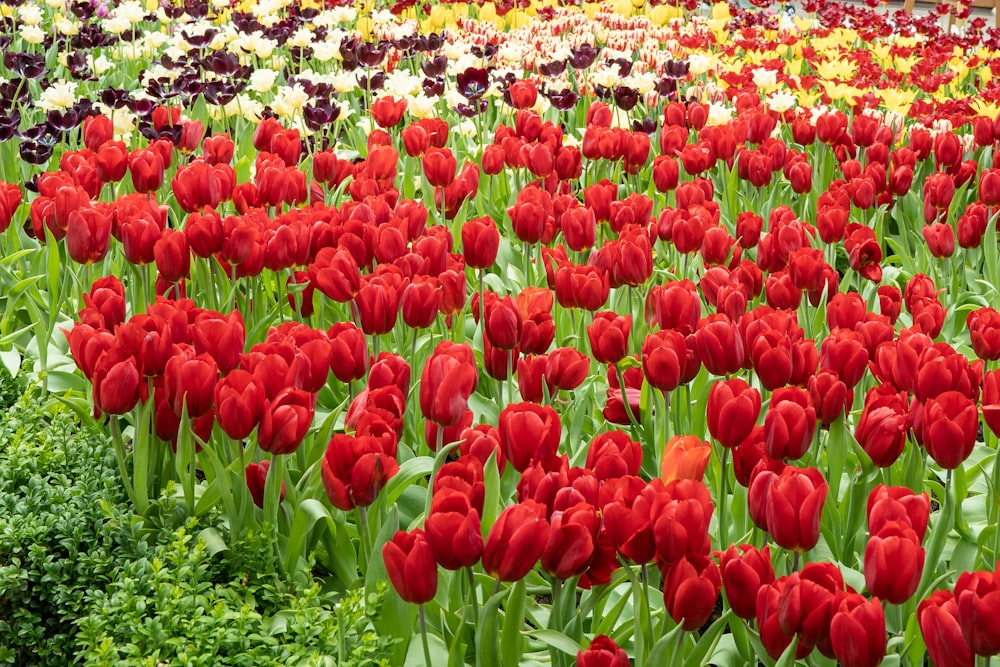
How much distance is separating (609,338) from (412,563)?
90 cm

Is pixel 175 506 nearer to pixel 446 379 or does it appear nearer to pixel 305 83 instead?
pixel 446 379

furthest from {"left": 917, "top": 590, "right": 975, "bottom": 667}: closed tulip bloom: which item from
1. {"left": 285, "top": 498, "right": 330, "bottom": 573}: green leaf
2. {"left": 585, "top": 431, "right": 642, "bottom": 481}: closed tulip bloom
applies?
{"left": 285, "top": 498, "right": 330, "bottom": 573}: green leaf

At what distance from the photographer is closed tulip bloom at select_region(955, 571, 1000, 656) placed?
1288 mm

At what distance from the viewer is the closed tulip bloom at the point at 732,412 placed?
6.02 feet

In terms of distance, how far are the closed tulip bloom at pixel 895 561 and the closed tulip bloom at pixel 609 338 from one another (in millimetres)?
913

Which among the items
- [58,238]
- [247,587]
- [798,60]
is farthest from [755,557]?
[798,60]

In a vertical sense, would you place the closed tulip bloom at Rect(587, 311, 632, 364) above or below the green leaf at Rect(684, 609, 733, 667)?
above

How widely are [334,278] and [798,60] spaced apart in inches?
291

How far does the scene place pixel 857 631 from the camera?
133 cm

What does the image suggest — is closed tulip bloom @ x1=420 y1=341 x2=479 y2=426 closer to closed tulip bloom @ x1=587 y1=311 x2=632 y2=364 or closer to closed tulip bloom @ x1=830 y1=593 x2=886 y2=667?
closed tulip bloom @ x1=587 y1=311 x2=632 y2=364

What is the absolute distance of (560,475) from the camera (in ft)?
5.14

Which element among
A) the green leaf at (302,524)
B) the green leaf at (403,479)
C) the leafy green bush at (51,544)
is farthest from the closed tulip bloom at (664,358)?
the leafy green bush at (51,544)

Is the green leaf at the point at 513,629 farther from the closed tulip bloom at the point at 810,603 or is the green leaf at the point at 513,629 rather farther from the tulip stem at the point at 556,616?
the closed tulip bloom at the point at 810,603

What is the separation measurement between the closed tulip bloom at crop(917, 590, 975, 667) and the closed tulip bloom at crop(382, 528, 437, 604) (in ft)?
2.08
